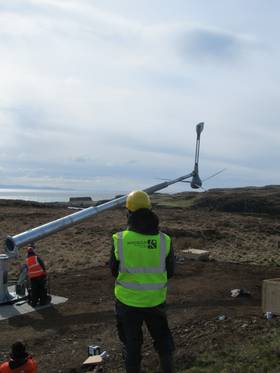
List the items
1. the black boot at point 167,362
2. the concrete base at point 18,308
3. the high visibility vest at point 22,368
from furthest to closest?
the concrete base at point 18,308 < the high visibility vest at point 22,368 < the black boot at point 167,362

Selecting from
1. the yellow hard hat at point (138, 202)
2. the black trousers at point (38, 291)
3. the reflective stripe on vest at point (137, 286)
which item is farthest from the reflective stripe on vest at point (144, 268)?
the black trousers at point (38, 291)

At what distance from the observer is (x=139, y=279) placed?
19.6 ft

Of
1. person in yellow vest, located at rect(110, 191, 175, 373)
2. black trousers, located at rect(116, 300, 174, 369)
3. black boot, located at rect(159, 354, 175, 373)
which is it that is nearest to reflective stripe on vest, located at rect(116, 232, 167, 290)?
person in yellow vest, located at rect(110, 191, 175, 373)

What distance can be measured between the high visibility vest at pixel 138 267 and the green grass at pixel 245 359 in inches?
72.5

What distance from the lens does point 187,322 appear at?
9.97m

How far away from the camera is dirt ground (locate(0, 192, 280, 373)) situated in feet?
28.4

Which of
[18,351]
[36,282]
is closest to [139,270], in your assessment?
[18,351]

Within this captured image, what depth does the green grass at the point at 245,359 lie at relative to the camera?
7031mm

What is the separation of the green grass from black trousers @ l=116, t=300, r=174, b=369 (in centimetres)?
138

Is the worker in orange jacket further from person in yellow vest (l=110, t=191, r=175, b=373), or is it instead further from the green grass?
the green grass

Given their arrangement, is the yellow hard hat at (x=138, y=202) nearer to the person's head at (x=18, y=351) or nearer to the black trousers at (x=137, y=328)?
the black trousers at (x=137, y=328)

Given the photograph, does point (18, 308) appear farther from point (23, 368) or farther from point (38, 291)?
point (23, 368)

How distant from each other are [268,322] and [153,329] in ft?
13.4

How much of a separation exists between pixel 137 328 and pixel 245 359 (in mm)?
2190
